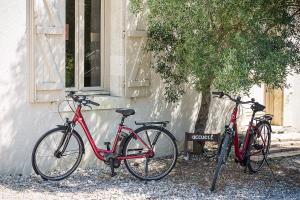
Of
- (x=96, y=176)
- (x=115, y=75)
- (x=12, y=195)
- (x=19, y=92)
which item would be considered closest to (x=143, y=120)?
(x=115, y=75)

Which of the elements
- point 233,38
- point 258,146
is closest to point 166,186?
point 258,146

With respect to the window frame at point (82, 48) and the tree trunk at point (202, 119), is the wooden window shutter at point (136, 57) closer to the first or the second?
the window frame at point (82, 48)

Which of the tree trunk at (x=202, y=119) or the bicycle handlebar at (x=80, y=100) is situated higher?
the bicycle handlebar at (x=80, y=100)

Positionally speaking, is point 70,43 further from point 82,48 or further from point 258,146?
point 258,146

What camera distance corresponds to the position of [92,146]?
853 centimetres

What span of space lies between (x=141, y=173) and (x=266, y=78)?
2345mm

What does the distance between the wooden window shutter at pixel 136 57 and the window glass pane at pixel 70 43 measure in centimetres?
82

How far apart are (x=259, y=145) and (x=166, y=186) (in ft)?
5.89

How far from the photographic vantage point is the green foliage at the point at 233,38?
768 cm

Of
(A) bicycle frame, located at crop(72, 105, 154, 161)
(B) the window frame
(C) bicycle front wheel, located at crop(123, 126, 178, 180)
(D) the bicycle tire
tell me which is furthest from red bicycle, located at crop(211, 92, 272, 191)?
(B) the window frame

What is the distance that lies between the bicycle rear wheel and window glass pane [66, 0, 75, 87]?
115 inches

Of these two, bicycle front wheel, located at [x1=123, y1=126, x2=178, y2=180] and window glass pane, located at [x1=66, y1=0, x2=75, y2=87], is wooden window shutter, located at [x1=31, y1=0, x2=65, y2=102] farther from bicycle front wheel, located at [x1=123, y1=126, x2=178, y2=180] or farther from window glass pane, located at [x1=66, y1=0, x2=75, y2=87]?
bicycle front wheel, located at [x1=123, y1=126, x2=178, y2=180]

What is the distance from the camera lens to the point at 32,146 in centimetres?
859

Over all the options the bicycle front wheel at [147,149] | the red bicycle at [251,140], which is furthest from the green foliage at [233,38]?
the bicycle front wheel at [147,149]
